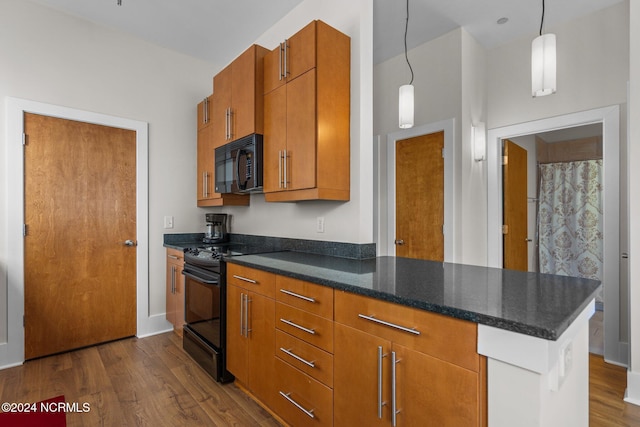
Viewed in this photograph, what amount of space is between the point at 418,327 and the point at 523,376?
12.5 inches

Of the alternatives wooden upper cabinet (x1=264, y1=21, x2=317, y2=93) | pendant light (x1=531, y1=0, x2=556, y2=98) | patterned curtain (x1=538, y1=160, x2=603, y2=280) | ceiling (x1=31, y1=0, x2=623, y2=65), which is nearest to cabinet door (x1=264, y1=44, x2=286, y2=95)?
wooden upper cabinet (x1=264, y1=21, x2=317, y2=93)

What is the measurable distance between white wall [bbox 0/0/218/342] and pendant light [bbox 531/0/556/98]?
3.19 metres

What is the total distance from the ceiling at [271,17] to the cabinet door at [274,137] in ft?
3.11

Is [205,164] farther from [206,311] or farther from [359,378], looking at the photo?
[359,378]

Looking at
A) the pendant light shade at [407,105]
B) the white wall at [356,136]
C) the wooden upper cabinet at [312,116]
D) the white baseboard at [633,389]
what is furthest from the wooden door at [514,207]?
the wooden upper cabinet at [312,116]

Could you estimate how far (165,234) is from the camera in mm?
3357

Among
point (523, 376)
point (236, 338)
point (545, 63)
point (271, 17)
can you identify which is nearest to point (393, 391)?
point (523, 376)

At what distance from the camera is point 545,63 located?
1.73 metres

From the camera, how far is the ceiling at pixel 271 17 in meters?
2.64

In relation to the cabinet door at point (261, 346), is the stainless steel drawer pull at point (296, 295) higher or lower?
higher

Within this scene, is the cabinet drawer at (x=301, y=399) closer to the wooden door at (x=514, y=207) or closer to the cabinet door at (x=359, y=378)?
the cabinet door at (x=359, y=378)

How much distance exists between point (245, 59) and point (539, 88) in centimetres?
201

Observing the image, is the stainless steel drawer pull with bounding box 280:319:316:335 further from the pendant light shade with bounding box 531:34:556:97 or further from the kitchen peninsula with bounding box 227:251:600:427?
the pendant light shade with bounding box 531:34:556:97

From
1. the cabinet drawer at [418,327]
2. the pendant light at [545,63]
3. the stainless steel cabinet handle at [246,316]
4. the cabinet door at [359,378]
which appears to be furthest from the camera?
the stainless steel cabinet handle at [246,316]
